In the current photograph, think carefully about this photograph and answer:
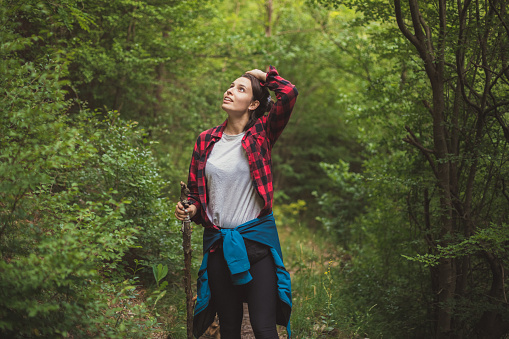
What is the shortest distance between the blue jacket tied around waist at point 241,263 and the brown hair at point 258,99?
A: 2.18ft

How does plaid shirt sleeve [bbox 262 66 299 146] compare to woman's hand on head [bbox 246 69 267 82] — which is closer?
plaid shirt sleeve [bbox 262 66 299 146]

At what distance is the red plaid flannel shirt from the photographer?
8.35 feet

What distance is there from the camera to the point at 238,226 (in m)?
2.51

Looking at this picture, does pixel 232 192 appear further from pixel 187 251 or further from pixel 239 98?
pixel 239 98

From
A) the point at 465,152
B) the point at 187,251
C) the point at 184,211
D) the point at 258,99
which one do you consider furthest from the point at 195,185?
the point at 465,152

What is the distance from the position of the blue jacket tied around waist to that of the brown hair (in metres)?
0.67

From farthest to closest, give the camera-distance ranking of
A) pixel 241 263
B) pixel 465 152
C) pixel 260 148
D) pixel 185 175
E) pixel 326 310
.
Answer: pixel 185 175
pixel 326 310
pixel 465 152
pixel 260 148
pixel 241 263

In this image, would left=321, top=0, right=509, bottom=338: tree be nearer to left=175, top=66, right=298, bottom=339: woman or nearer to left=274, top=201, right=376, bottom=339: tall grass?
left=274, top=201, right=376, bottom=339: tall grass

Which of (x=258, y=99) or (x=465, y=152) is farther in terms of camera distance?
(x=465, y=152)

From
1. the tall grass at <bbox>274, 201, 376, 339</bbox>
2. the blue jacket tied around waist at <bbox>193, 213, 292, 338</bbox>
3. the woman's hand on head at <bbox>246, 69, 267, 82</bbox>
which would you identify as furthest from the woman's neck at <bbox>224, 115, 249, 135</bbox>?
the tall grass at <bbox>274, 201, 376, 339</bbox>

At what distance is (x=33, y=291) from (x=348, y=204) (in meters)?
7.67

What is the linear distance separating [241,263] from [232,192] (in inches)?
17.0

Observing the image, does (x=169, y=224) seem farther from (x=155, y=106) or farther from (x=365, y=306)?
(x=155, y=106)

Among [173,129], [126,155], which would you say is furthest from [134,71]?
[126,155]
